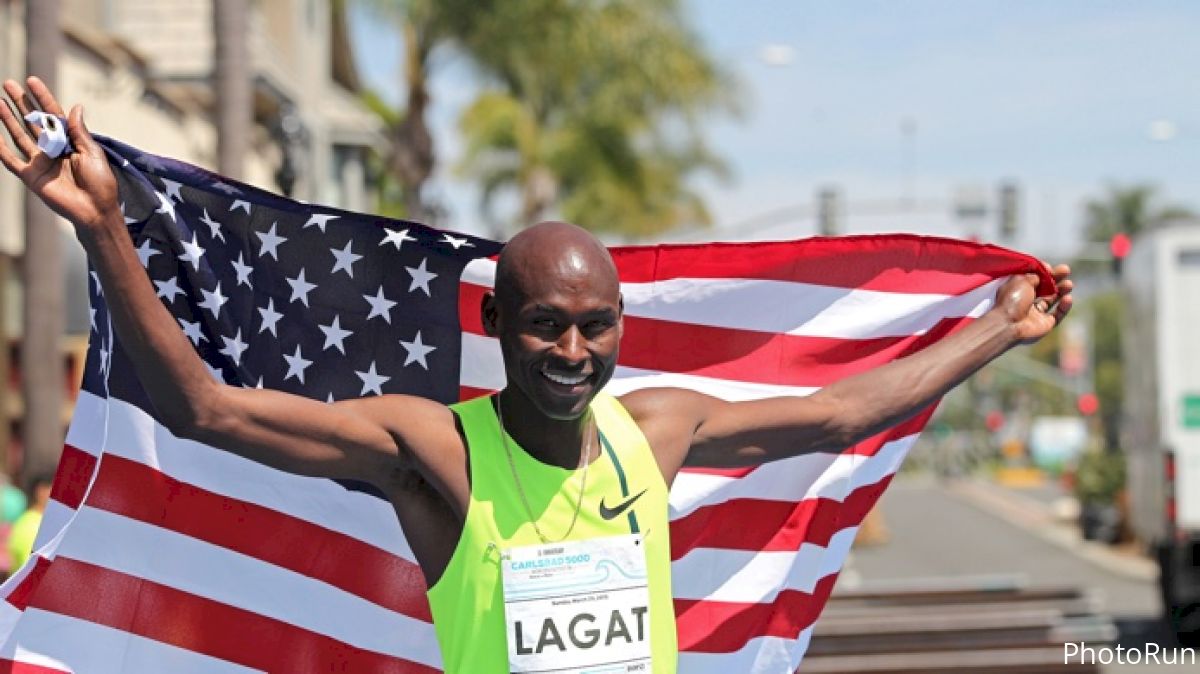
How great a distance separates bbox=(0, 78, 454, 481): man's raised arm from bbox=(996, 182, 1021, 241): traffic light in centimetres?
3697

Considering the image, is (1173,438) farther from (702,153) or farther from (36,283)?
(702,153)

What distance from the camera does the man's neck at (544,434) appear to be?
13.1ft

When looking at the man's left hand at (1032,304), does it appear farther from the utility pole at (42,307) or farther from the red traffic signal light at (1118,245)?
the red traffic signal light at (1118,245)

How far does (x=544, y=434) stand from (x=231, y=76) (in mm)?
12575

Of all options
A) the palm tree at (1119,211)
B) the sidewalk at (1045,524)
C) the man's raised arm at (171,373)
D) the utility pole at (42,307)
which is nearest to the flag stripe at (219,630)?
the man's raised arm at (171,373)

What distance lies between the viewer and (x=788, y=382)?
5469 millimetres

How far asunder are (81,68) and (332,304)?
60.3 feet

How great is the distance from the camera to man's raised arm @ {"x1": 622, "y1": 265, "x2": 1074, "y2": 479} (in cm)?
426

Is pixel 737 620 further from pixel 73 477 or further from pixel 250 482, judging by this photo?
pixel 73 477

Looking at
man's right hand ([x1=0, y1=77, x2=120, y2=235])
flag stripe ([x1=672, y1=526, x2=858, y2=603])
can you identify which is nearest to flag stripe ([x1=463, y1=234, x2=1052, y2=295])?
flag stripe ([x1=672, y1=526, x2=858, y2=603])

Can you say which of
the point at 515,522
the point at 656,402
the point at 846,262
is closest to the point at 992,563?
the point at 846,262

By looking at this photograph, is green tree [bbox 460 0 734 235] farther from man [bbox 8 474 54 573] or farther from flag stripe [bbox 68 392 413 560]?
flag stripe [bbox 68 392 413 560]

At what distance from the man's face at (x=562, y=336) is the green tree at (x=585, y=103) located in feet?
78.7

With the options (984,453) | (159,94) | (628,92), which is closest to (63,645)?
(159,94)
